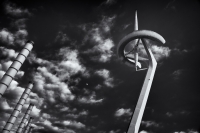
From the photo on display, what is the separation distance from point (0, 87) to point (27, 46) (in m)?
6.26

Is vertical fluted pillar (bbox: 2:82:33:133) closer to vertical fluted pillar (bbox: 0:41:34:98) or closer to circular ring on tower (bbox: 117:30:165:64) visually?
vertical fluted pillar (bbox: 0:41:34:98)

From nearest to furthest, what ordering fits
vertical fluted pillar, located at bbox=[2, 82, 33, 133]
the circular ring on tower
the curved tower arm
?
1. the curved tower arm
2. the circular ring on tower
3. vertical fluted pillar, located at bbox=[2, 82, 33, 133]

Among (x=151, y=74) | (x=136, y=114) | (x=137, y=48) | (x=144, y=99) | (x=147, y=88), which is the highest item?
(x=137, y=48)

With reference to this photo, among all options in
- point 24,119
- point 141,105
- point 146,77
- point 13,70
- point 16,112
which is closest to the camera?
point 141,105

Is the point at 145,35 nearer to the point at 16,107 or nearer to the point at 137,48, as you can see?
the point at 137,48

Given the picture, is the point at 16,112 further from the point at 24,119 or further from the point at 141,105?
the point at 141,105

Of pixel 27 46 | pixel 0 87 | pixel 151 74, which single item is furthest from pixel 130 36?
pixel 0 87

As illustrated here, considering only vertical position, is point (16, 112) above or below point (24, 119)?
above

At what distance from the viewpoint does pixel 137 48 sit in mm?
21062

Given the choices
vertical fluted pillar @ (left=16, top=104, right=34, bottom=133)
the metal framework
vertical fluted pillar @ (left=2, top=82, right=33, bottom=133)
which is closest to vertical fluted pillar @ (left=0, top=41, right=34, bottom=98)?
vertical fluted pillar @ (left=2, top=82, right=33, bottom=133)

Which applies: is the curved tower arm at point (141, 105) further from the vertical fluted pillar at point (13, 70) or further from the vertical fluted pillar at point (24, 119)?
the vertical fluted pillar at point (24, 119)

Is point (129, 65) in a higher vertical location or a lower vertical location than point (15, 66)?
higher

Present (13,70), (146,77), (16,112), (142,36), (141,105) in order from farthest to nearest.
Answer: (16,112), (146,77), (142,36), (13,70), (141,105)

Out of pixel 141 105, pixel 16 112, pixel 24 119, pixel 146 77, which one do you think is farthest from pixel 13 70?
pixel 24 119
